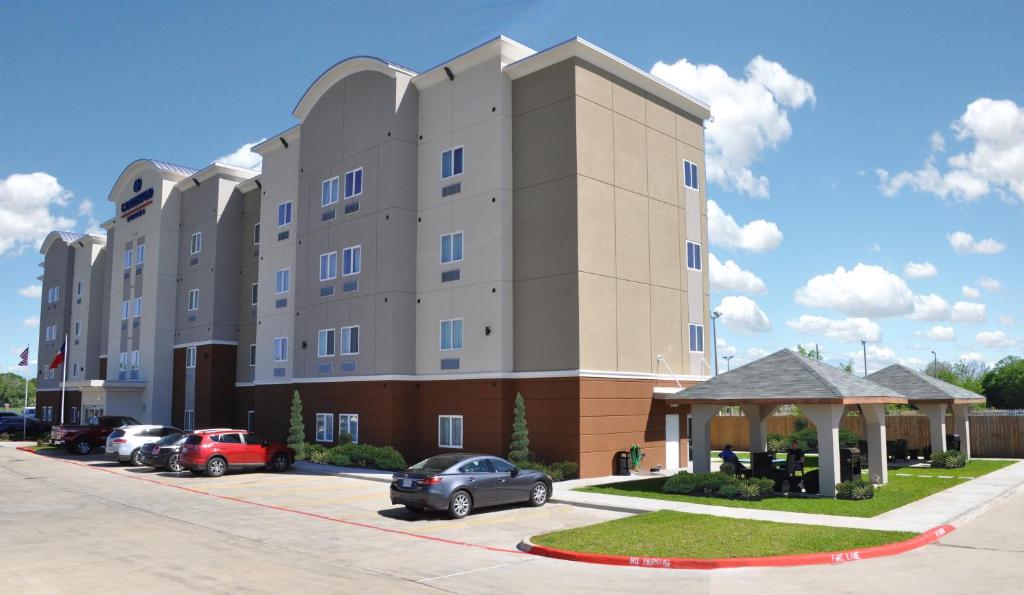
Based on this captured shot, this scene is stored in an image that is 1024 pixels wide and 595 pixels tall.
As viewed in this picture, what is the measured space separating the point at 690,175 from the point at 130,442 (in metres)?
26.7

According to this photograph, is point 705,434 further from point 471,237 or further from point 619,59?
point 619,59

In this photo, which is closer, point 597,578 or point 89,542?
point 597,578

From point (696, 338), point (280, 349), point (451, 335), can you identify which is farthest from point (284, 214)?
point (696, 338)

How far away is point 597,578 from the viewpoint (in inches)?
491

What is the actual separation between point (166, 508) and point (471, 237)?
48.3 feet

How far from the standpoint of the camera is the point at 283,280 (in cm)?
3944

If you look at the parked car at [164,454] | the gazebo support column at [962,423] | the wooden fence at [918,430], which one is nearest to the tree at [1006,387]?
the wooden fence at [918,430]

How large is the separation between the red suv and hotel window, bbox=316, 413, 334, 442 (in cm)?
408

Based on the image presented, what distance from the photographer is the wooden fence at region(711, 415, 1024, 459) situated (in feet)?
118

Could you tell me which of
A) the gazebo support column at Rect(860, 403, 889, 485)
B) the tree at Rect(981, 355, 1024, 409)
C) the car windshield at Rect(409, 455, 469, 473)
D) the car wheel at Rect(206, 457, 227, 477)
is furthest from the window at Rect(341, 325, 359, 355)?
the tree at Rect(981, 355, 1024, 409)

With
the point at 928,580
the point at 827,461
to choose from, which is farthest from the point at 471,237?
the point at 928,580

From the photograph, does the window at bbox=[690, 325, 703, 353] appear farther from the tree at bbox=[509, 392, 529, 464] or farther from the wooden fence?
the wooden fence

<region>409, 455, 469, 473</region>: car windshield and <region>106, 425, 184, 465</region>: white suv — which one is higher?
<region>409, 455, 469, 473</region>: car windshield

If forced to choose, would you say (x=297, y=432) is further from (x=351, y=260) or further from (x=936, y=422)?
(x=936, y=422)
